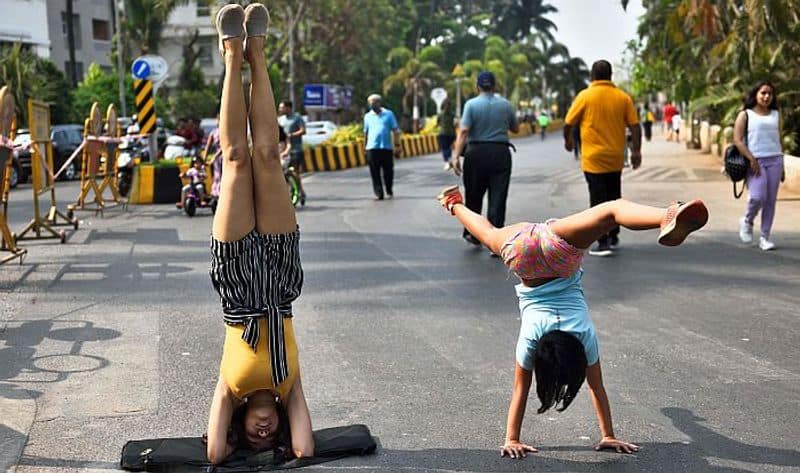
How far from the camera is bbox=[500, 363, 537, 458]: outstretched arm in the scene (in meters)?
5.01

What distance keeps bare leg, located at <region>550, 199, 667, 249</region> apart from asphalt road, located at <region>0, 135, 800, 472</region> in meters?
1.10

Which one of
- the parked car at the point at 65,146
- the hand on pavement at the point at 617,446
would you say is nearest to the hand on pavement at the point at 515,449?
the hand on pavement at the point at 617,446

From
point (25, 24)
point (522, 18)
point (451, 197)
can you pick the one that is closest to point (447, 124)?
point (25, 24)

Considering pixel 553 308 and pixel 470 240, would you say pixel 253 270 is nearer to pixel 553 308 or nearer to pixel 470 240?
pixel 553 308

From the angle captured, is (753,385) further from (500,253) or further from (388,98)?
(388,98)

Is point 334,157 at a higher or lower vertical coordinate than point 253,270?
lower

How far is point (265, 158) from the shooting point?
507cm

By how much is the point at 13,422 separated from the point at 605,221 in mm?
3365

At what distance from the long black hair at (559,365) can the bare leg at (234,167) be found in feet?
4.81

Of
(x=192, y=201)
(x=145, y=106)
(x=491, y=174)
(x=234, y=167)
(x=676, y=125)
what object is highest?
(x=234, y=167)

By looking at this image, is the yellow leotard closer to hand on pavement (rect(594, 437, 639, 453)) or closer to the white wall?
hand on pavement (rect(594, 437, 639, 453))

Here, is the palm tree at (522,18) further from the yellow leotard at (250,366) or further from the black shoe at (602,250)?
the yellow leotard at (250,366)

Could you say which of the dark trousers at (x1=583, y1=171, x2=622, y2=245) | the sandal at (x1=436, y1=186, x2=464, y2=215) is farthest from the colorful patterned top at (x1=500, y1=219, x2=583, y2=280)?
the dark trousers at (x1=583, y1=171, x2=622, y2=245)

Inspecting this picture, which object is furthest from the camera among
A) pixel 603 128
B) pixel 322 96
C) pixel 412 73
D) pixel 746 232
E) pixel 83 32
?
pixel 412 73
